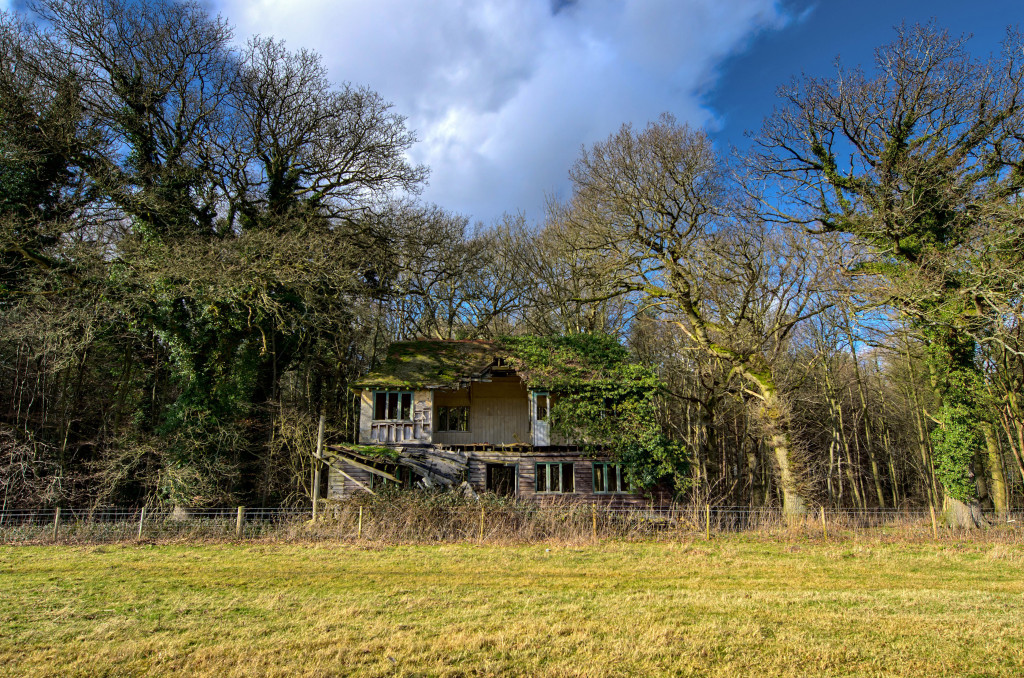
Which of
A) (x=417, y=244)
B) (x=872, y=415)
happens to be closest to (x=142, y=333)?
(x=417, y=244)

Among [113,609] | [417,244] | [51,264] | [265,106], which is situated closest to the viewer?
[113,609]

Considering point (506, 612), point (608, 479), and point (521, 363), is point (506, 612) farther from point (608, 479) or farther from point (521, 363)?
point (521, 363)

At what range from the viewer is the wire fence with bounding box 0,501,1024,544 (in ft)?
54.0

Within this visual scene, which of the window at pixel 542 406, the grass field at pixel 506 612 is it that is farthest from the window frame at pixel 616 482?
the grass field at pixel 506 612

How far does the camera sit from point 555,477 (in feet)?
74.0

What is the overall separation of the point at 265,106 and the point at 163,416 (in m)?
12.9

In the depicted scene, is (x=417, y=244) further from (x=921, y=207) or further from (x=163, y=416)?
(x=921, y=207)

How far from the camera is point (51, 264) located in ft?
68.1

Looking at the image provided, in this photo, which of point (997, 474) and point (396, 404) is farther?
point (396, 404)

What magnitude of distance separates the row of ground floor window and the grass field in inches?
278

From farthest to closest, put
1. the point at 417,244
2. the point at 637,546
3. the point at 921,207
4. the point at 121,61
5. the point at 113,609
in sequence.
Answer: the point at 417,244 → the point at 121,61 → the point at 921,207 → the point at 637,546 → the point at 113,609

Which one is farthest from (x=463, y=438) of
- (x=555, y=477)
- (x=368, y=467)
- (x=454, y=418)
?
(x=368, y=467)

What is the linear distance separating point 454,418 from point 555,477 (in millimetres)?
5059

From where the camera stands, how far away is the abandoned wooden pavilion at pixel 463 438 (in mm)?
21812
